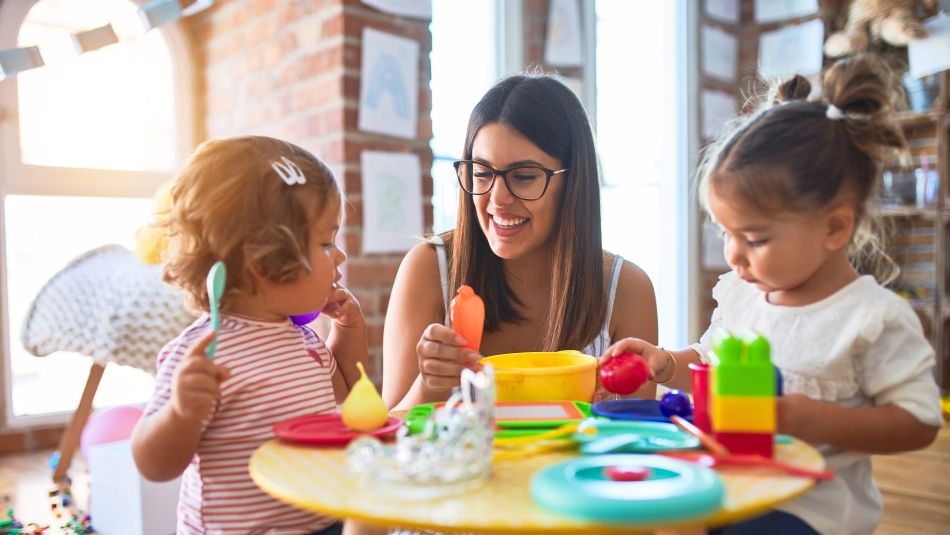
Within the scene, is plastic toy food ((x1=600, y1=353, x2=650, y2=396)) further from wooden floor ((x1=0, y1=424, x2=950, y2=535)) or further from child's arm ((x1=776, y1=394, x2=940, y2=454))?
wooden floor ((x1=0, y1=424, x2=950, y2=535))

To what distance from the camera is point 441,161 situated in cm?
274

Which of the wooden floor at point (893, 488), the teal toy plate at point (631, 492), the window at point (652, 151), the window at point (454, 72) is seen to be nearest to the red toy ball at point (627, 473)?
the teal toy plate at point (631, 492)

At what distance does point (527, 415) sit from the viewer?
80 cm

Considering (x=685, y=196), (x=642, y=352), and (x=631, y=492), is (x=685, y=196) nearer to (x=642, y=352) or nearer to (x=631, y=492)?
(x=642, y=352)

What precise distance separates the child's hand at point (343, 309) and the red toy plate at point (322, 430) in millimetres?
275

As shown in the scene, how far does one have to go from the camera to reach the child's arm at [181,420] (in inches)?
29.7

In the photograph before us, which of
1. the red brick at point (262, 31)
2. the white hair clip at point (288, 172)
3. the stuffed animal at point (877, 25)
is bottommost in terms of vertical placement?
the white hair clip at point (288, 172)

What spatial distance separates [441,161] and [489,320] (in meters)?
1.44

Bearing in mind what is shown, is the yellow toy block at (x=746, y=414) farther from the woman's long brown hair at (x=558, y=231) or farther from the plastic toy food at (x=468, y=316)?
the woman's long brown hair at (x=558, y=231)

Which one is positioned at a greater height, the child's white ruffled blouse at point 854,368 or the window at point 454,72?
the window at point 454,72

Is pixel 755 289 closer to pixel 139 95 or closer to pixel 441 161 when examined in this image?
pixel 441 161

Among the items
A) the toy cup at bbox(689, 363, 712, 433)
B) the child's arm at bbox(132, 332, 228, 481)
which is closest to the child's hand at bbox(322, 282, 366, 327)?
the child's arm at bbox(132, 332, 228, 481)

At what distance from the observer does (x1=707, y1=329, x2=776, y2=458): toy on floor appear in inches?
25.3

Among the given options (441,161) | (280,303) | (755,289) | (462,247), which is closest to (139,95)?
(441,161)
